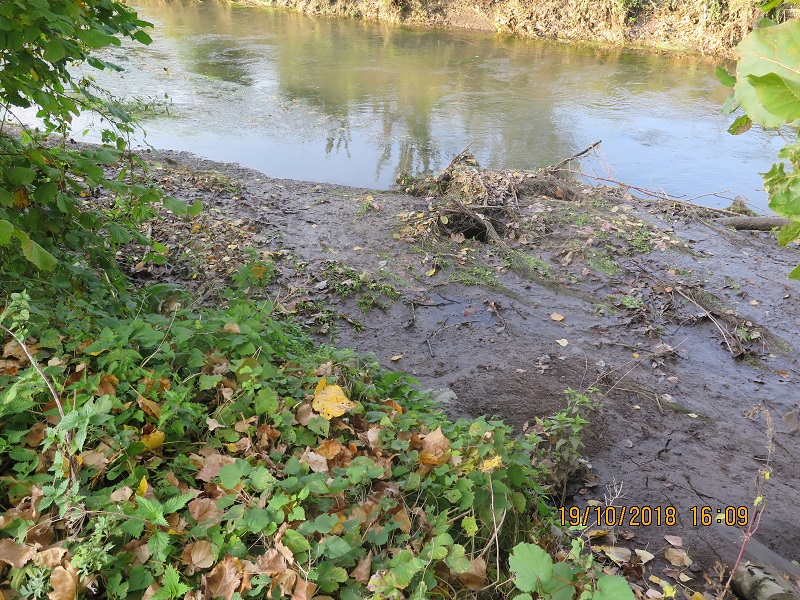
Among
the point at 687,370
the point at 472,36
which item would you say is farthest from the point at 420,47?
the point at 687,370

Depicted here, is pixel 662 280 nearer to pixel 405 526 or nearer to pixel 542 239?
pixel 542 239

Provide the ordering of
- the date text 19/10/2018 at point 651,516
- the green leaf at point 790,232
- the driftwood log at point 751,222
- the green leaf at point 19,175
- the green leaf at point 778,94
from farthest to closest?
the driftwood log at point 751,222, the date text 19/10/2018 at point 651,516, the green leaf at point 19,175, the green leaf at point 790,232, the green leaf at point 778,94

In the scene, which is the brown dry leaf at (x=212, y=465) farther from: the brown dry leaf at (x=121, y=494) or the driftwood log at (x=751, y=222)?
the driftwood log at (x=751, y=222)

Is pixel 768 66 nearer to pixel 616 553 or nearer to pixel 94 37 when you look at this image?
pixel 94 37

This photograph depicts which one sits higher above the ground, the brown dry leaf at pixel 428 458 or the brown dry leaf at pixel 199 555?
the brown dry leaf at pixel 199 555

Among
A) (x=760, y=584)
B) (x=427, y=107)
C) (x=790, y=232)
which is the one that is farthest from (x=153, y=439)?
(x=427, y=107)

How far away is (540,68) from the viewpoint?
1529 centimetres

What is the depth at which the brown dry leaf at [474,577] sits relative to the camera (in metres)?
1.88

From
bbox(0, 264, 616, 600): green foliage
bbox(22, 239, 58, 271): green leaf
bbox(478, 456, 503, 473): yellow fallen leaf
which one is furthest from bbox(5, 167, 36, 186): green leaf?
bbox(478, 456, 503, 473): yellow fallen leaf

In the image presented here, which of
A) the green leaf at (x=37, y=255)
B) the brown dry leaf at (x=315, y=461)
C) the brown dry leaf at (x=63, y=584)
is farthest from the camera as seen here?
the brown dry leaf at (x=315, y=461)

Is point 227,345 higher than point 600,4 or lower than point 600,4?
lower

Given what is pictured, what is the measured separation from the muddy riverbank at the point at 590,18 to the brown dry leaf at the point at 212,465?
17.7 m

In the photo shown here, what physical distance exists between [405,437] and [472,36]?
63.3ft

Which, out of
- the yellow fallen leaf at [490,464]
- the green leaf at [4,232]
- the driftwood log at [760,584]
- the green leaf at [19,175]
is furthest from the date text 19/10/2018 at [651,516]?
the green leaf at [19,175]
